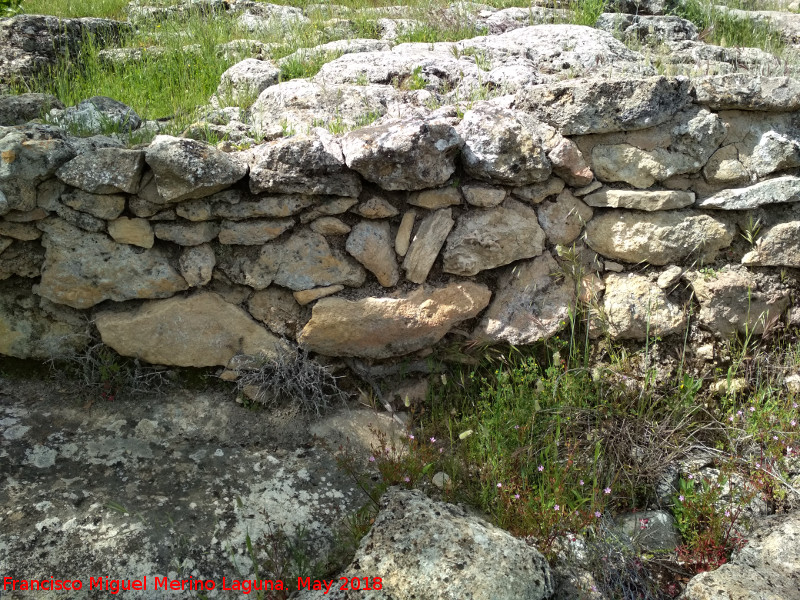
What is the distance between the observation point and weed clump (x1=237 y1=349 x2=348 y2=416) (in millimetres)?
3043

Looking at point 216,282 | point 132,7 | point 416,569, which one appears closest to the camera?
point 416,569

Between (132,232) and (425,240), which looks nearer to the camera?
(132,232)

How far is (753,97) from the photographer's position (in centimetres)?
310

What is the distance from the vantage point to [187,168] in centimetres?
271

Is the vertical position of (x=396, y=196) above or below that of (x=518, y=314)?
above

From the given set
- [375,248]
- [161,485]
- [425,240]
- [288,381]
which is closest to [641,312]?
[425,240]

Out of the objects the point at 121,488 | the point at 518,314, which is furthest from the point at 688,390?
the point at 121,488

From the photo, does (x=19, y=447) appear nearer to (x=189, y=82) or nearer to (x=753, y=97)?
(x=189, y=82)

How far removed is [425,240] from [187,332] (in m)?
1.29

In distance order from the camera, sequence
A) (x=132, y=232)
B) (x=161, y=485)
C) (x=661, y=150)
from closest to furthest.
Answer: (x=161, y=485)
(x=132, y=232)
(x=661, y=150)

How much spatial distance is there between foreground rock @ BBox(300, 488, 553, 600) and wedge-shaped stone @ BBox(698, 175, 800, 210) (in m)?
2.04

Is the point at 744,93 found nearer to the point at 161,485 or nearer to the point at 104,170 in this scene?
the point at 104,170

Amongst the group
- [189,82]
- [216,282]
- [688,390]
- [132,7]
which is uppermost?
[132,7]

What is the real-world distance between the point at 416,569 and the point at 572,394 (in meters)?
1.22
